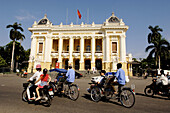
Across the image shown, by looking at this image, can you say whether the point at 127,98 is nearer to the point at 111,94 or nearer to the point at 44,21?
the point at 111,94


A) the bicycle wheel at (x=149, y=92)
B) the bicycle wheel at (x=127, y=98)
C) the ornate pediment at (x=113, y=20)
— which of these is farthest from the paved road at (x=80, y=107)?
the ornate pediment at (x=113, y=20)

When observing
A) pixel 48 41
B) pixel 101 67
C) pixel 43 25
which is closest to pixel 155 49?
pixel 101 67

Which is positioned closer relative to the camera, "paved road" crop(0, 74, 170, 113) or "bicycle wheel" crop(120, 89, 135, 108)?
"paved road" crop(0, 74, 170, 113)

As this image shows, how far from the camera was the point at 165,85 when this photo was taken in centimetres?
723

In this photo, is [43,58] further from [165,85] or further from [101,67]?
[165,85]

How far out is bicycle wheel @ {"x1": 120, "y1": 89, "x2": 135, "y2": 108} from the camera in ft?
16.6

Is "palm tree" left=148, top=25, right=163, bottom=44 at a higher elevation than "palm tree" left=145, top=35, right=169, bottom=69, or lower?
higher

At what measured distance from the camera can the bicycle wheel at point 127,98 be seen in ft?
16.6

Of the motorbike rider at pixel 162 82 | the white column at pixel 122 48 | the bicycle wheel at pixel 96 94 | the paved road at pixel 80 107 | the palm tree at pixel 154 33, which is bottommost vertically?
the paved road at pixel 80 107

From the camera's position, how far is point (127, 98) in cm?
520

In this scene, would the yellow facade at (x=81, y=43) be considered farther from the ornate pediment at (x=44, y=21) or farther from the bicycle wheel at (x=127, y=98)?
the bicycle wheel at (x=127, y=98)

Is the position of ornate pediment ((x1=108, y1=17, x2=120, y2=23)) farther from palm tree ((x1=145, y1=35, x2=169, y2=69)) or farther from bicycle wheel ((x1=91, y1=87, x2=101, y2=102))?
bicycle wheel ((x1=91, y1=87, x2=101, y2=102))

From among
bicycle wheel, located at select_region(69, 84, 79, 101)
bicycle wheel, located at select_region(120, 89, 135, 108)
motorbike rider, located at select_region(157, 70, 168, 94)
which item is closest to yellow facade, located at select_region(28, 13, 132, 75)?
motorbike rider, located at select_region(157, 70, 168, 94)

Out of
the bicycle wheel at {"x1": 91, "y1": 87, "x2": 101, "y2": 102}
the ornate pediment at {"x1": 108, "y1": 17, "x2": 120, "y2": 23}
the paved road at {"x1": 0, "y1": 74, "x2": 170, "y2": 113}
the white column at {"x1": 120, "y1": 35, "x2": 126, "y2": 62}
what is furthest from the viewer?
the ornate pediment at {"x1": 108, "y1": 17, "x2": 120, "y2": 23}
